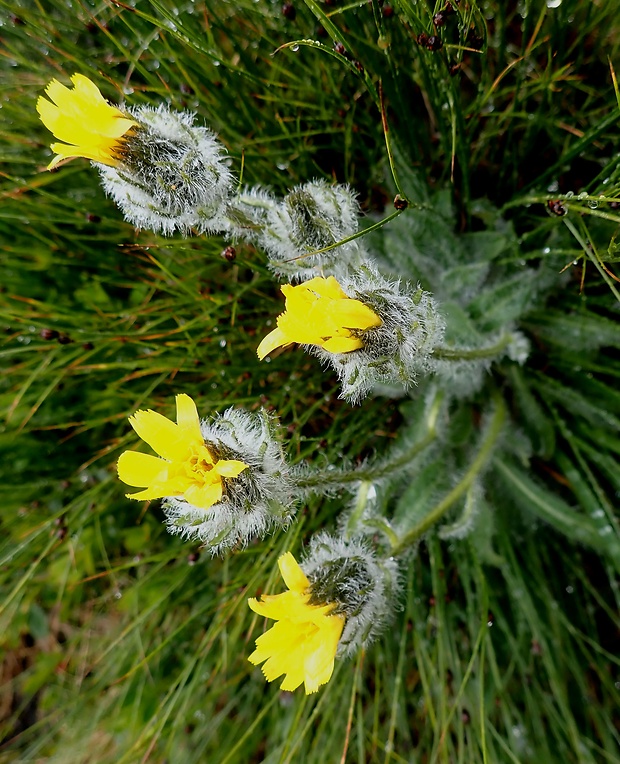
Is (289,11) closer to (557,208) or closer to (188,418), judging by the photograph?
(557,208)

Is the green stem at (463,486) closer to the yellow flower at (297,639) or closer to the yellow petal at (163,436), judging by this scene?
the yellow flower at (297,639)

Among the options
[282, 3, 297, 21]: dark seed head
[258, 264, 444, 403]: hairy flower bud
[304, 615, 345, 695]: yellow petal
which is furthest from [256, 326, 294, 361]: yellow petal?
[282, 3, 297, 21]: dark seed head

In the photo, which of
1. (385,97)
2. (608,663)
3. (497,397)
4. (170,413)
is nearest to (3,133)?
(170,413)

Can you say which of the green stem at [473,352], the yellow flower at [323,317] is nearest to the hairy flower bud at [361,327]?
the yellow flower at [323,317]

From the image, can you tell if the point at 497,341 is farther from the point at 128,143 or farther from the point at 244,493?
the point at 128,143

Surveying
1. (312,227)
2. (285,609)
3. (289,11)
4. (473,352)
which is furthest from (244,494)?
(289,11)

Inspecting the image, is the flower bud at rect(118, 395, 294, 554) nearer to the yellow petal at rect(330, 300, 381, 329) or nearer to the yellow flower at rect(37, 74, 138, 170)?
the yellow petal at rect(330, 300, 381, 329)
